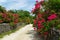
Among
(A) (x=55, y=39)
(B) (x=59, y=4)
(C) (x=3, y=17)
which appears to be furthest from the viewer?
→ (C) (x=3, y=17)

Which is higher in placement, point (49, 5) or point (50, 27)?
point (49, 5)

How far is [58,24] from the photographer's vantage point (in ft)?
42.6

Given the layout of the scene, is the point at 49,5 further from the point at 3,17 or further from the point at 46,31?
the point at 3,17

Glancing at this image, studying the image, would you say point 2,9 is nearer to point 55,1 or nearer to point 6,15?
point 6,15

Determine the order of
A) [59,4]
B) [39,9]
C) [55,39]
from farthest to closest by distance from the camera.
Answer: [39,9]
[59,4]
[55,39]

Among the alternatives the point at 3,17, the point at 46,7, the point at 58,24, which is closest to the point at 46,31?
the point at 58,24

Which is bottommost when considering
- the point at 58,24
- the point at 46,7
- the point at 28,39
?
the point at 28,39

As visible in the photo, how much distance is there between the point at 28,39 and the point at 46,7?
2919 mm

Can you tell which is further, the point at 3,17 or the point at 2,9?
the point at 2,9

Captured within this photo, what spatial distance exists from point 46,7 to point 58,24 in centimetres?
520

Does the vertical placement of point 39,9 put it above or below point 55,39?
above

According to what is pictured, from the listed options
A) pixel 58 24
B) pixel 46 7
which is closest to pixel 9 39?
pixel 46 7

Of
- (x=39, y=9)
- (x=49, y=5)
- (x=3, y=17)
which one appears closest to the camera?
(x=49, y=5)

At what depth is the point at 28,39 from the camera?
58.1 ft
